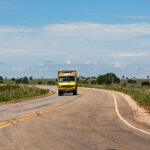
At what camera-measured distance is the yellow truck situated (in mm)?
35812

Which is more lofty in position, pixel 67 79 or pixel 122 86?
pixel 67 79

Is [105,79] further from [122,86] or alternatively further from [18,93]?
[18,93]

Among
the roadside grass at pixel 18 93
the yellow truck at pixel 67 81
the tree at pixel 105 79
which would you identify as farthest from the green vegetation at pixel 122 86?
the yellow truck at pixel 67 81

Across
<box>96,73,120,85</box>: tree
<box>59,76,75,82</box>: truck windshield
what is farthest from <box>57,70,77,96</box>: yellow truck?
<box>96,73,120,85</box>: tree

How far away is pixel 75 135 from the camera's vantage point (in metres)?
9.43

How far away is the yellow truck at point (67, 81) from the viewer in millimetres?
35812

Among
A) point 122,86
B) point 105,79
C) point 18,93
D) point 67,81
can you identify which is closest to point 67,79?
point 67,81

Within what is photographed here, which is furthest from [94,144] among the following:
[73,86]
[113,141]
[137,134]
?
[73,86]

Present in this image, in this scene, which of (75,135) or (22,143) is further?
(75,135)

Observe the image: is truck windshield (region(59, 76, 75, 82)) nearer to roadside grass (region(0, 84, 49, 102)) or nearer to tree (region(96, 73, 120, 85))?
roadside grass (region(0, 84, 49, 102))

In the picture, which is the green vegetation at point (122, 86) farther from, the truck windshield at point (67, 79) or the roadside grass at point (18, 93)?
the truck windshield at point (67, 79)

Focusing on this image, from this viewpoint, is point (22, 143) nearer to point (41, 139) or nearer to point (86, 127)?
point (41, 139)

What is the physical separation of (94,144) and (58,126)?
365 cm

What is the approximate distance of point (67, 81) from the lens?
36094mm
